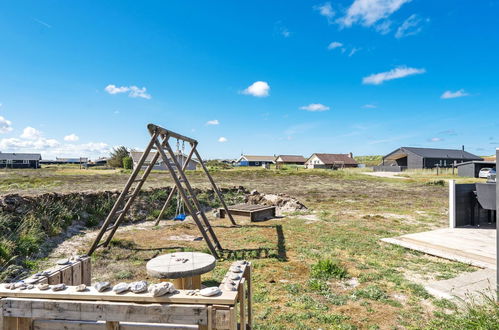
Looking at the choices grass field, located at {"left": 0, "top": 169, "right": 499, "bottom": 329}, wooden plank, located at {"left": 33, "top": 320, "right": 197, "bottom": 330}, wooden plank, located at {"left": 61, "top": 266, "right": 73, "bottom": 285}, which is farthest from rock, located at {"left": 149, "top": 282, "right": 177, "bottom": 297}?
grass field, located at {"left": 0, "top": 169, "right": 499, "bottom": 329}

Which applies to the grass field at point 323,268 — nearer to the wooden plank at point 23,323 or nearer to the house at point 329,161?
the wooden plank at point 23,323

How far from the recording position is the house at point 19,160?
7280cm

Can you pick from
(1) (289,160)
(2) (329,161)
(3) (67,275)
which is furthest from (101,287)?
(1) (289,160)

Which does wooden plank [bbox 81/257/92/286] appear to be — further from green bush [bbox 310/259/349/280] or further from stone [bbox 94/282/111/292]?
green bush [bbox 310/259/349/280]

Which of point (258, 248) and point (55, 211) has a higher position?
point (55, 211)

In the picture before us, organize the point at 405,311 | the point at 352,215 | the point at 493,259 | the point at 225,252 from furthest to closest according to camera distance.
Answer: the point at 352,215, the point at 225,252, the point at 493,259, the point at 405,311

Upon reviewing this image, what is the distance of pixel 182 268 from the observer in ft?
13.7

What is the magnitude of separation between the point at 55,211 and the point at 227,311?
33.6 ft

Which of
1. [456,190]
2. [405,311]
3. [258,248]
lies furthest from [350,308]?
[456,190]

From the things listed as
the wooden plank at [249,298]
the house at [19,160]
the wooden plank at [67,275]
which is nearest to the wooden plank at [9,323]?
the wooden plank at [67,275]

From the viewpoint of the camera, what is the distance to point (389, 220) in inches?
493

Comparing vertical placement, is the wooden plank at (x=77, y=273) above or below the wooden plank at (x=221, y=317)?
below

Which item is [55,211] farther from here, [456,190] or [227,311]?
[456,190]

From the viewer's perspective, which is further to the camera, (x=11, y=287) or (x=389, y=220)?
(x=389, y=220)
